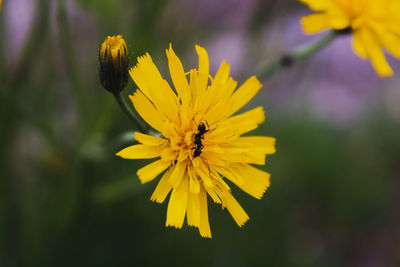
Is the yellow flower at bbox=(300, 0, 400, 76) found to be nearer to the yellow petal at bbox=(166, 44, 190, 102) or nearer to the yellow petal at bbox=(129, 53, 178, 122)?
the yellow petal at bbox=(166, 44, 190, 102)

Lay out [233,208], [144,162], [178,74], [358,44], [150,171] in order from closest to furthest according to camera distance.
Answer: [150,171] → [178,74] → [233,208] → [358,44] → [144,162]

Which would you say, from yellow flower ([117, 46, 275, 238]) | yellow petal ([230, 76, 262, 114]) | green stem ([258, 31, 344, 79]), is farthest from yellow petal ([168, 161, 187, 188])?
green stem ([258, 31, 344, 79])

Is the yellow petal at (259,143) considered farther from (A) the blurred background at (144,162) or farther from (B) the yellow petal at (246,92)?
(A) the blurred background at (144,162)

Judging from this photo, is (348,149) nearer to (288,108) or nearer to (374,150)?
(374,150)

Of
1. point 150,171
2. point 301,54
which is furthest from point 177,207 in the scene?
point 301,54

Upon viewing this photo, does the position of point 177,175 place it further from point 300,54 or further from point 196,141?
point 300,54

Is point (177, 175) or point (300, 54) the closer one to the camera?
point (177, 175)

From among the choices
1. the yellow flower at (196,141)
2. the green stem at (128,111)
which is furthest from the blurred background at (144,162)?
the yellow flower at (196,141)
